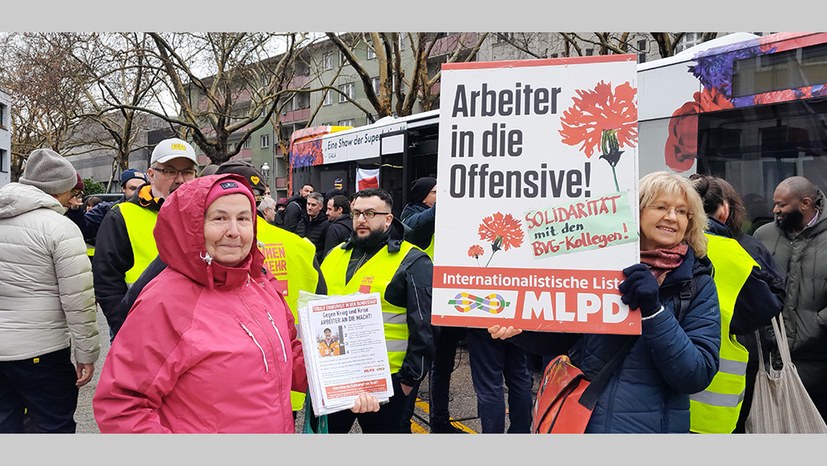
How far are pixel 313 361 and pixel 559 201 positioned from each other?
1.07m

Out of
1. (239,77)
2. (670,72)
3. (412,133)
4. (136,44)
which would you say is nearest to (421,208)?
(670,72)

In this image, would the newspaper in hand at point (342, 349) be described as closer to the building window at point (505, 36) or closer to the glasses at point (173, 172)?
the glasses at point (173, 172)

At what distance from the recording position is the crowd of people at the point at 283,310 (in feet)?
6.67

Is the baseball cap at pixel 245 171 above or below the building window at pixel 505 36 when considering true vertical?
below

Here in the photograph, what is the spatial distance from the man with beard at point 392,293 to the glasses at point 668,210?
157 cm

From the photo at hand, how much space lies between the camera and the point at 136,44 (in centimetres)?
2072

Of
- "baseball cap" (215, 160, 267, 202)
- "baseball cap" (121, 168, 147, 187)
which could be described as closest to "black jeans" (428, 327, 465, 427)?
"baseball cap" (215, 160, 267, 202)

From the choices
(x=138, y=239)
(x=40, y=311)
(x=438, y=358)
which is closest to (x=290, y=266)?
(x=138, y=239)

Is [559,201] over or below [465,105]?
below

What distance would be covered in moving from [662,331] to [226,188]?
4.98 ft

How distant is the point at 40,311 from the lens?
3.46 meters

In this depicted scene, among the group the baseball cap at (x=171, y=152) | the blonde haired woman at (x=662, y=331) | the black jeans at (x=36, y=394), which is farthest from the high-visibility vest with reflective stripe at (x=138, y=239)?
the blonde haired woman at (x=662, y=331)

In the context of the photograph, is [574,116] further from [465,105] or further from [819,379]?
[819,379]

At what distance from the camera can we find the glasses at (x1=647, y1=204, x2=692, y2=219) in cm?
241
